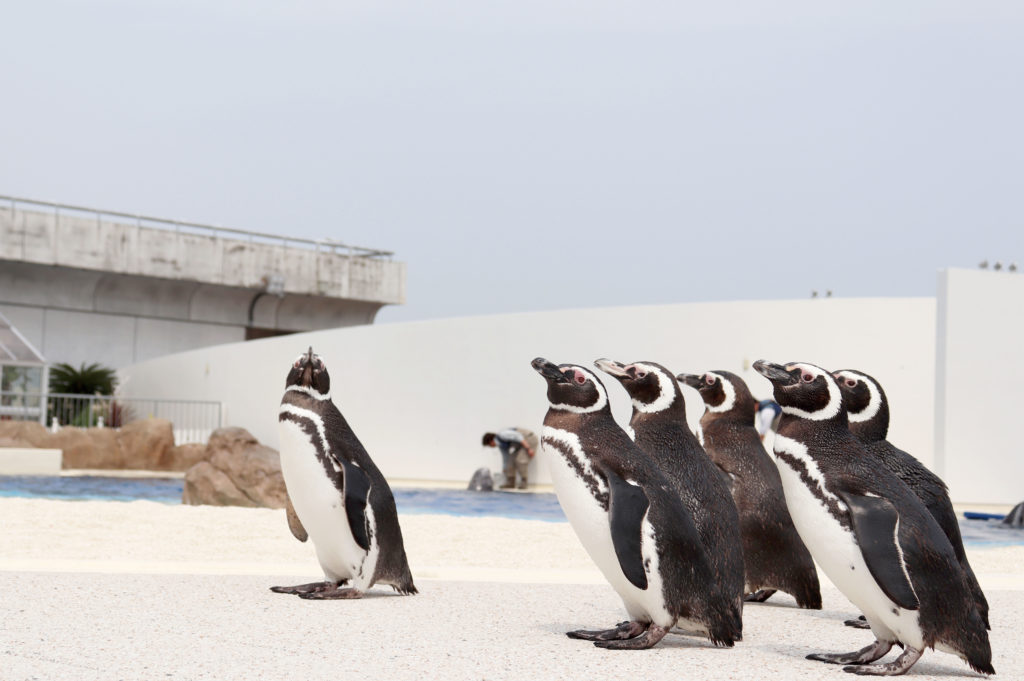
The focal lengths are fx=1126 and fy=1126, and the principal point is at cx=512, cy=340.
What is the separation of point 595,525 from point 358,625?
48.6 inches

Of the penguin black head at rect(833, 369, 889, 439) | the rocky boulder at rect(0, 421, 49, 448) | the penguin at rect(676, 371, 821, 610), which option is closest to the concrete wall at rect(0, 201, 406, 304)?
the rocky boulder at rect(0, 421, 49, 448)

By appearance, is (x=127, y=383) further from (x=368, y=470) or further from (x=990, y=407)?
(x=368, y=470)

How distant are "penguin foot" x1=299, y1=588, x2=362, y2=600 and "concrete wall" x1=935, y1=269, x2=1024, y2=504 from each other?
10910 millimetres

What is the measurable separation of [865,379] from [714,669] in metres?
1.30

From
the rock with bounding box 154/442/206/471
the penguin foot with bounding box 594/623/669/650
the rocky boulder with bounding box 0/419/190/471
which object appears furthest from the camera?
the rock with bounding box 154/442/206/471

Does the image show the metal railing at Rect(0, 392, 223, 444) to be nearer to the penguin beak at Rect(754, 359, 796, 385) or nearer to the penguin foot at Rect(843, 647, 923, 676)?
the penguin beak at Rect(754, 359, 796, 385)

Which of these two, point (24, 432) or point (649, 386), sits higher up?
point (649, 386)

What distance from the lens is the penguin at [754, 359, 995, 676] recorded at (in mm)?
3908

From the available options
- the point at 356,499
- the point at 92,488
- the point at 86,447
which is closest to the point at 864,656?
the point at 356,499

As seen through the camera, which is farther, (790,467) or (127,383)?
(127,383)

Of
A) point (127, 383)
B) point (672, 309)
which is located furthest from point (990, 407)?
point (127, 383)

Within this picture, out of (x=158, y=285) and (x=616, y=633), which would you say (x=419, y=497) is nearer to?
(x=616, y=633)

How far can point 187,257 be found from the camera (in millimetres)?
34844

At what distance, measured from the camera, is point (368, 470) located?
5.76 metres
